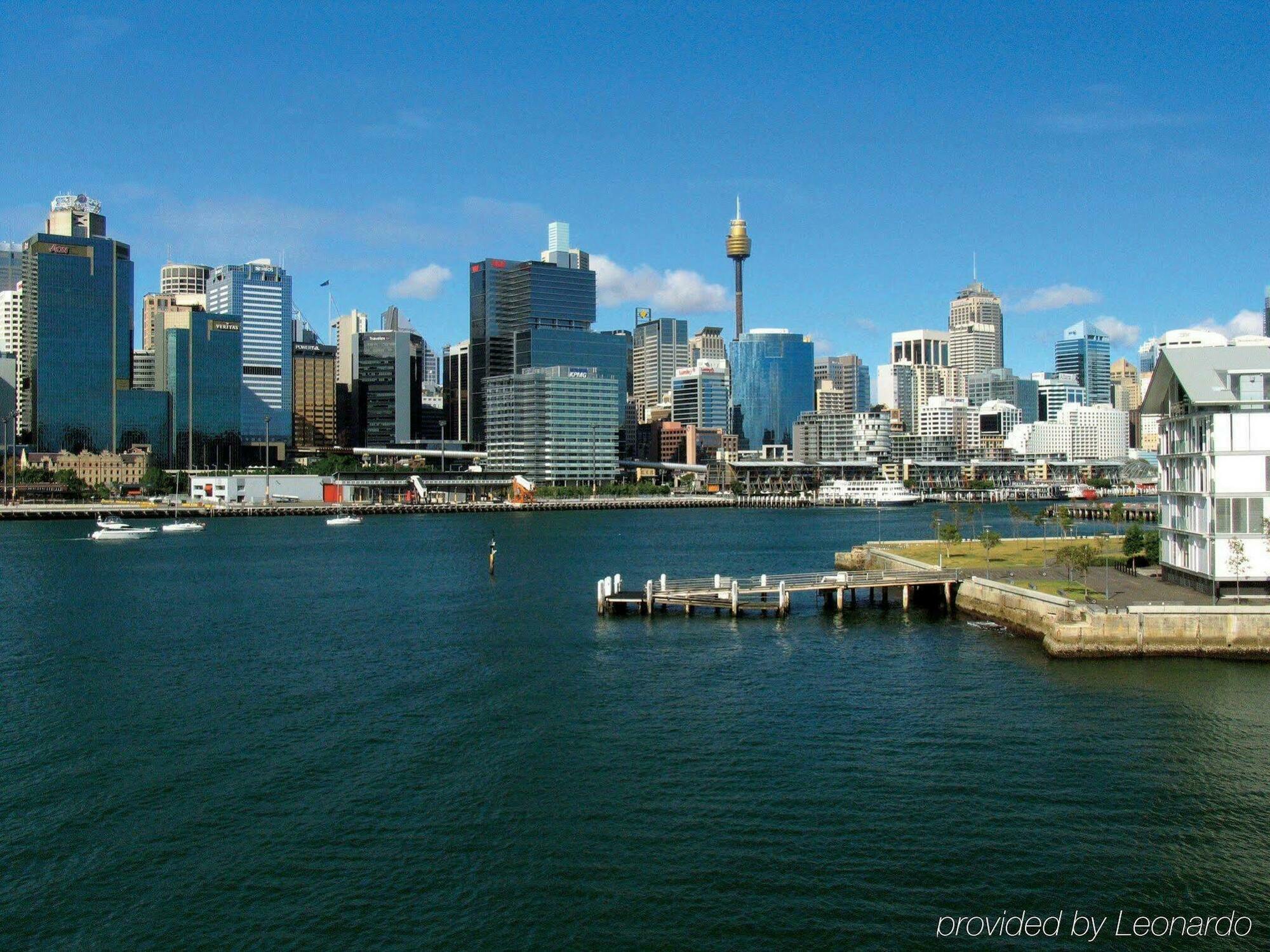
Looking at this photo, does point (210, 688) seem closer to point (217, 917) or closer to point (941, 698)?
point (217, 917)

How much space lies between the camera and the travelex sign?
2211 cm

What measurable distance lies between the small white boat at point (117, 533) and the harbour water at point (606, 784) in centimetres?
7665

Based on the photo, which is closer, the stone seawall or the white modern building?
the stone seawall

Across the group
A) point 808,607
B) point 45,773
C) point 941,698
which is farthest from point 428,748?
point 808,607

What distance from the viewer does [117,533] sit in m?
130

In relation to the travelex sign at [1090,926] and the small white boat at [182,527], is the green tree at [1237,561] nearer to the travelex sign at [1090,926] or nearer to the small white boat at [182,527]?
the travelex sign at [1090,926]

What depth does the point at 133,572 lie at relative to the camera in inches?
3474

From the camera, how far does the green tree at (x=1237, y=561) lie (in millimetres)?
48950

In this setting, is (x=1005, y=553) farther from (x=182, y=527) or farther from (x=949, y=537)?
(x=182, y=527)

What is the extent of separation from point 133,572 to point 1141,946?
83537 millimetres

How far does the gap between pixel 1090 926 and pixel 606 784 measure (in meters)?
13.1

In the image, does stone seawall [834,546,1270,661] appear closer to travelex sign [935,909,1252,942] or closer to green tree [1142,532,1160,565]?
green tree [1142,532,1160,565]

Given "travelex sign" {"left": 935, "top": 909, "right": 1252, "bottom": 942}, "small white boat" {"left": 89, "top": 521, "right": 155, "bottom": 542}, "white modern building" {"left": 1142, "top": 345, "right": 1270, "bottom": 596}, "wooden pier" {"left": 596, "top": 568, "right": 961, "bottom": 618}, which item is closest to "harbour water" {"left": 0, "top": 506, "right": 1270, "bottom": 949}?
"travelex sign" {"left": 935, "top": 909, "right": 1252, "bottom": 942}

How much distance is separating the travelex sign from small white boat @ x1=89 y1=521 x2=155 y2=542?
407 feet
